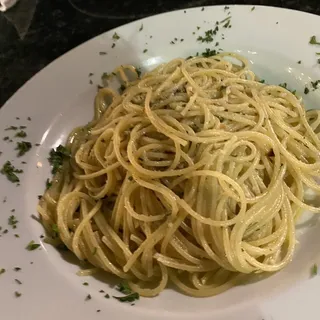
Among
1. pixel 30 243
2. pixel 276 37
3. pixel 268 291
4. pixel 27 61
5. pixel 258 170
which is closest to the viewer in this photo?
pixel 268 291

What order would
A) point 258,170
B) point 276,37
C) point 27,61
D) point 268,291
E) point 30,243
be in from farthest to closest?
point 27,61, point 276,37, point 258,170, point 30,243, point 268,291

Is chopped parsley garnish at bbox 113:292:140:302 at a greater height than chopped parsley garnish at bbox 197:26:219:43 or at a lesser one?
lesser

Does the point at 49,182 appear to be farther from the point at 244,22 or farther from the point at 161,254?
the point at 244,22

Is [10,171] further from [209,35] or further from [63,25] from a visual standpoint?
[63,25]

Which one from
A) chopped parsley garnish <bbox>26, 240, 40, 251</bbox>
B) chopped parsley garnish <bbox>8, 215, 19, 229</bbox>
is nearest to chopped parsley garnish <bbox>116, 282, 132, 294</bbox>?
chopped parsley garnish <bbox>26, 240, 40, 251</bbox>

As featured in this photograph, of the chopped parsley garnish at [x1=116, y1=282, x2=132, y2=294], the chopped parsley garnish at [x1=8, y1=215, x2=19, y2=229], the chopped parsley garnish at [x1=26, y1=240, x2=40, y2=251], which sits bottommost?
the chopped parsley garnish at [x1=116, y1=282, x2=132, y2=294]

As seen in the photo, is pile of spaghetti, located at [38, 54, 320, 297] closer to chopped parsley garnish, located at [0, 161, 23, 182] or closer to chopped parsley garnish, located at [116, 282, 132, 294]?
chopped parsley garnish, located at [116, 282, 132, 294]

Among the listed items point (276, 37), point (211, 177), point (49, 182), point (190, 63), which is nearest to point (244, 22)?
point (276, 37)
